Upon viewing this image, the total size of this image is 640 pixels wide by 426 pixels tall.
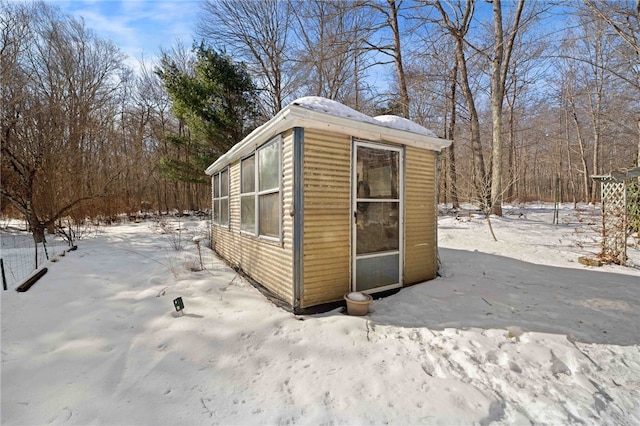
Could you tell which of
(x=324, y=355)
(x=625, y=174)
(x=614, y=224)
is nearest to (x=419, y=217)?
(x=324, y=355)

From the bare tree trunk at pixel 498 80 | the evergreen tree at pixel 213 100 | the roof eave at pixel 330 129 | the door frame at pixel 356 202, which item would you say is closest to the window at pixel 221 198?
the roof eave at pixel 330 129

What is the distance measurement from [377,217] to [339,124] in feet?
4.64

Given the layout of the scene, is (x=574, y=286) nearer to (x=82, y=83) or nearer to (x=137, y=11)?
(x=137, y=11)

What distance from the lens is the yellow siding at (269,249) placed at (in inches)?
134

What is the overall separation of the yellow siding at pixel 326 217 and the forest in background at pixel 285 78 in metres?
5.67

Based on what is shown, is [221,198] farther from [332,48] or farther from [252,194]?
[332,48]

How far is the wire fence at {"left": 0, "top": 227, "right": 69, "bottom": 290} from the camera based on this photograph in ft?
14.9

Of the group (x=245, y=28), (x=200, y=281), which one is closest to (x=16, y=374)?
(x=200, y=281)

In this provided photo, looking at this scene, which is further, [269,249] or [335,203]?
[269,249]

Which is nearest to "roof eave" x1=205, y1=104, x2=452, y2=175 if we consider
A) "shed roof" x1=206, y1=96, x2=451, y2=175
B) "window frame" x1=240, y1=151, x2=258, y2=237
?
"shed roof" x1=206, y1=96, x2=451, y2=175

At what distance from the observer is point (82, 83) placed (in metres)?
13.9

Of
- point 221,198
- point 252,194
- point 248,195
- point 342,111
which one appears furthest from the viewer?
point 221,198

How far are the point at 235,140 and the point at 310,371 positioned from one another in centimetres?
1263

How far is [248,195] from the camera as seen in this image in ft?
15.6
